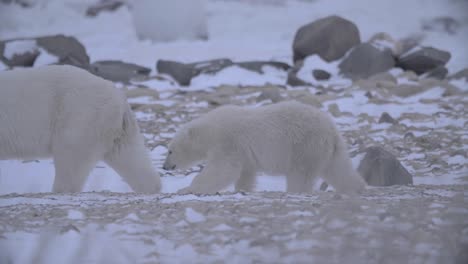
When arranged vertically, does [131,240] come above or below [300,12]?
below

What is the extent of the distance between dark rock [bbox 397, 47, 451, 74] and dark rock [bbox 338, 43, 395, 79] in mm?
320

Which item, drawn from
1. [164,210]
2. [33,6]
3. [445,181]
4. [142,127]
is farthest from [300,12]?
[164,210]

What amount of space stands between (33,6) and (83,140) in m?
21.4

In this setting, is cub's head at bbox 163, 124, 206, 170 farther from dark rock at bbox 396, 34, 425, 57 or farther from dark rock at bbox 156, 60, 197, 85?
dark rock at bbox 396, 34, 425, 57

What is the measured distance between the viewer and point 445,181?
20.0 feet

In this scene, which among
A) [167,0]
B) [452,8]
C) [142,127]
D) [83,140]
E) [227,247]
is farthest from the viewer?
[452,8]

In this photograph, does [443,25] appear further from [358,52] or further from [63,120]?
[63,120]

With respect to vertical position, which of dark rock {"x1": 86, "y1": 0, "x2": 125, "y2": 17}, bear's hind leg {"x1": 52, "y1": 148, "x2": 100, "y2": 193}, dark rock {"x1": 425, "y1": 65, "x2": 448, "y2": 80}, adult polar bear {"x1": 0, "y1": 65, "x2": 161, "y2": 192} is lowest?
bear's hind leg {"x1": 52, "y1": 148, "x2": 100, "y2": 193}

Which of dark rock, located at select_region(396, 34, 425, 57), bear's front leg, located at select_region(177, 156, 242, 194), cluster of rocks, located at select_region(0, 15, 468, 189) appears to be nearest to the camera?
bear's front leg, located at select_region(177, 156, 242, 194)

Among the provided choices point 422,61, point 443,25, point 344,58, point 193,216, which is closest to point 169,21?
point 344,58

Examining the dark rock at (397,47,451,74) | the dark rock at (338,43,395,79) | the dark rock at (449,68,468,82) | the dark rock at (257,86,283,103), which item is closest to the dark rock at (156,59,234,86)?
the dark rock at (338,43,395,79)

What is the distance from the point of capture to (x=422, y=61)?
1399cm

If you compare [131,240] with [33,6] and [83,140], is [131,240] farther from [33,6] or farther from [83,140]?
[33,6]

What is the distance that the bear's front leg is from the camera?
5.43 metres
